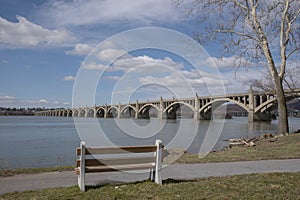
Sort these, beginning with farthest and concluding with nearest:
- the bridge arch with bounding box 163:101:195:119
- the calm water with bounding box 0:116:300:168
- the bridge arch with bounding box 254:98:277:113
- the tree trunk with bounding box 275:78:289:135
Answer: the bridge arch with bounding box 163:101:195:119, the bridge arch with bounding box 254:98:277:113, the tree trunk with bounding box 275:78:289:135, the calm water with bounding box 0:116:300:168

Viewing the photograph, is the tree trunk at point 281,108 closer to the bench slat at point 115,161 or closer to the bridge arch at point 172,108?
the bench slat at point 115,161

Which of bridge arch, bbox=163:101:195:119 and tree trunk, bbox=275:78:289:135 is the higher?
bridge arch, bbox=163:101:195:119

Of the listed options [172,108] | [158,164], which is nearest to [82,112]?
[172,108]

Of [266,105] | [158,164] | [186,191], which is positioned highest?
[266,105]

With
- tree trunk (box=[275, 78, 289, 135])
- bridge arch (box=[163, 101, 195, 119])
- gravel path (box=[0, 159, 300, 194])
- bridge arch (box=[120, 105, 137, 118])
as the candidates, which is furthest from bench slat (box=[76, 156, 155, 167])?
bridge arch (box=[163, 101, 195, 119])

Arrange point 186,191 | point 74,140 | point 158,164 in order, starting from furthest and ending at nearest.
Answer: point 74,140
point 158,164
point 186,191

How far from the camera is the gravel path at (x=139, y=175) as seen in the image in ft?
20.2

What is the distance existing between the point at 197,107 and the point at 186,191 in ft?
194

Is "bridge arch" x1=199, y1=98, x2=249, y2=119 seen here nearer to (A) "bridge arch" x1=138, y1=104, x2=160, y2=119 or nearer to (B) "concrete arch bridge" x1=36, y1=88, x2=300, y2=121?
(B) "concrete arch bridge" x1=36, y1=88, x2=300, y2=121

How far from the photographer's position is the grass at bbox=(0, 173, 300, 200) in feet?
16.7

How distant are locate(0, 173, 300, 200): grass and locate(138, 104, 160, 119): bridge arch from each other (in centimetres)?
6413

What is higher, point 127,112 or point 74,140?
point 127,112

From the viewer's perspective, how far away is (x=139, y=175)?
277 inches

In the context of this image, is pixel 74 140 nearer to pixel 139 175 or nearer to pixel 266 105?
pixel 139 175
